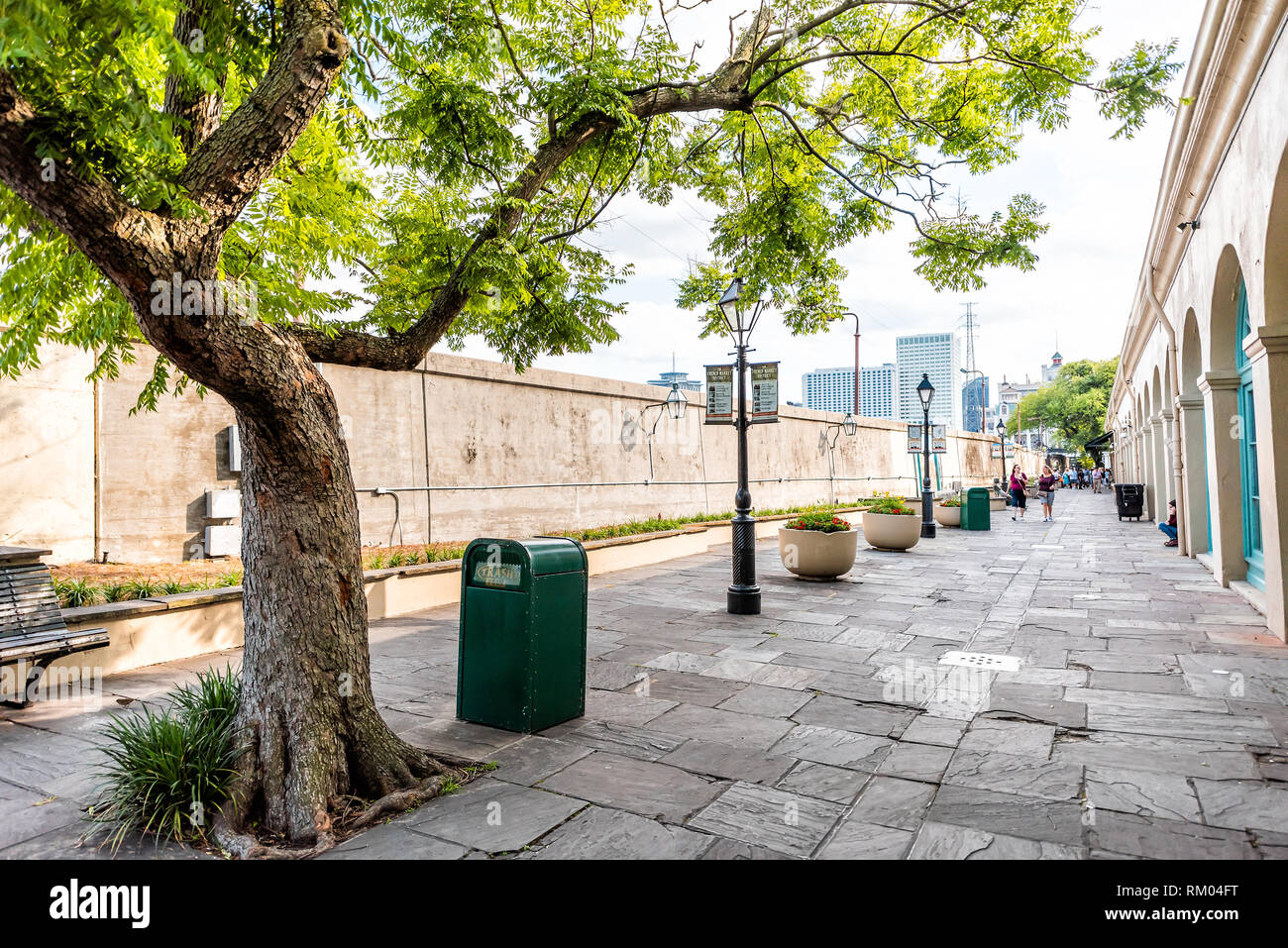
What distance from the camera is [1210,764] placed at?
13.1 feet

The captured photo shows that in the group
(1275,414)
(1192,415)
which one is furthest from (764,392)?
(1192,415)

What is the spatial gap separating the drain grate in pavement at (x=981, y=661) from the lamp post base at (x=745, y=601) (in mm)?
2335

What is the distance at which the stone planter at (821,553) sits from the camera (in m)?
10.9

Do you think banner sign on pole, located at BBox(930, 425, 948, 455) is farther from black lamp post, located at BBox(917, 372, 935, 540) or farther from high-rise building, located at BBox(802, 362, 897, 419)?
high-rise building, located at BBox(802, 362, 897, 419)

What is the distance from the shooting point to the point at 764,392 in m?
9.38

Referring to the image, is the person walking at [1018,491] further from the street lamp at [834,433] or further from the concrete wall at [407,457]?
the concrete wall at [407,457]

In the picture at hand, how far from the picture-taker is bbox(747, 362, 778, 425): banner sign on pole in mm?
9281

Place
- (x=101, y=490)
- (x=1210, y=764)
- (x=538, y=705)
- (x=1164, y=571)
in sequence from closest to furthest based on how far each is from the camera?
(x=1210, y=764) → (x=538, y=705) → (x=101, y=490) → (x=1164, y=571)

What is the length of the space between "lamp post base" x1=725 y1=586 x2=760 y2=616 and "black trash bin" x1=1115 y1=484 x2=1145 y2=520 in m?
18.6

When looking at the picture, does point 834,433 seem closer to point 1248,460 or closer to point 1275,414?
point 1248,460

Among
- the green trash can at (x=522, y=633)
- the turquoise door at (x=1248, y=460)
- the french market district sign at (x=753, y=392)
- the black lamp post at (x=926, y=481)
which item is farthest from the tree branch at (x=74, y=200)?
the black lamp post at (x=926, y=481)
